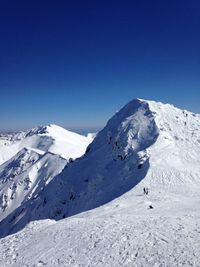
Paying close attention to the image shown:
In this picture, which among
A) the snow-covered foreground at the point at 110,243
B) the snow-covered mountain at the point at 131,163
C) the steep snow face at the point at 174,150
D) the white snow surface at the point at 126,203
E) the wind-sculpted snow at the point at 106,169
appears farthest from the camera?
the wind-sculpted snow at the point at 106,169

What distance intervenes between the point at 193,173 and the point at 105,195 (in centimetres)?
1717

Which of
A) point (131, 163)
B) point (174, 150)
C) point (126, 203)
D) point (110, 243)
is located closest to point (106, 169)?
point (131, 163)

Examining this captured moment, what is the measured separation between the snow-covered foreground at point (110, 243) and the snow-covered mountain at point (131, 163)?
23.3 m

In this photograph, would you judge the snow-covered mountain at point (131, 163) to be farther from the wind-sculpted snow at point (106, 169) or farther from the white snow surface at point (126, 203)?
the white snow surface at point (126, 203)

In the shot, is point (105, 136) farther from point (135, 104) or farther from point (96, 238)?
point (96, 238)

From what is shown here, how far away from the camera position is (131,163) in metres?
65.5

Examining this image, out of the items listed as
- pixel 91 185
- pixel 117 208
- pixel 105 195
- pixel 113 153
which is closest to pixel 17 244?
pixel 117 208

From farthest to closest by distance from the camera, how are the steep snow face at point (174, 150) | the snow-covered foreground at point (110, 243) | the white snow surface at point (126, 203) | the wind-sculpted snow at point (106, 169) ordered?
1. the wind-sculpted snow at point (106, 169)
2. the steep snow face at point (174, 150)
3. the white snow surface at point (126, 203)
4. the snow-covered foreground at point (110, 243)

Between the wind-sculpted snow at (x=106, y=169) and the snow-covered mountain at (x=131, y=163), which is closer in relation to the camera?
the snow-covered mountain at (x=131, y=163)

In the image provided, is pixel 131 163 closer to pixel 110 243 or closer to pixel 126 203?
pixel 126 203

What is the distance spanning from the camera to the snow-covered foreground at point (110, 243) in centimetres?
1881

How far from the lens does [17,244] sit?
25.8 meters

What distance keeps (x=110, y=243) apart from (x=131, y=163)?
147ft

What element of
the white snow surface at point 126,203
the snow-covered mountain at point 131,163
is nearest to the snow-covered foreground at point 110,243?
the white snow surface at point 126,203
